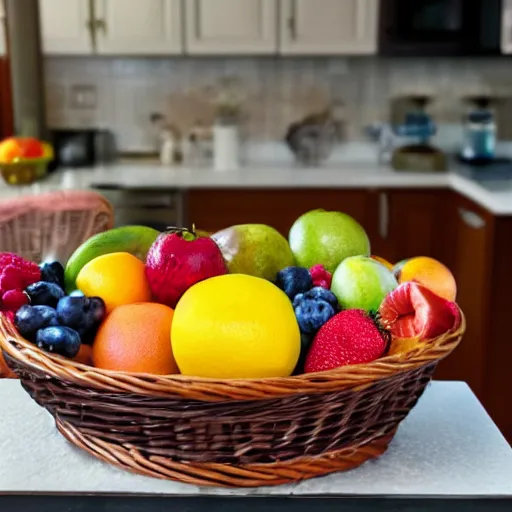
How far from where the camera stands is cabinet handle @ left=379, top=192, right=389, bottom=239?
3.22m

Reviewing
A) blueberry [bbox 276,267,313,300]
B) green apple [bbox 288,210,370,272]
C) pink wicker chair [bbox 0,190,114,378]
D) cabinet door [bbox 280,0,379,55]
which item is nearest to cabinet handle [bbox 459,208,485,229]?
cabinet door [bbox 280,0,379,55]

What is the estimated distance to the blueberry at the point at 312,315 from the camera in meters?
0.83

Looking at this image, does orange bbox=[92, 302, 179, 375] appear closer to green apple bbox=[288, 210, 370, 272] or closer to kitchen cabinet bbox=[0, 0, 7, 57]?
green apple bbox=[288, 210, 370, 272]

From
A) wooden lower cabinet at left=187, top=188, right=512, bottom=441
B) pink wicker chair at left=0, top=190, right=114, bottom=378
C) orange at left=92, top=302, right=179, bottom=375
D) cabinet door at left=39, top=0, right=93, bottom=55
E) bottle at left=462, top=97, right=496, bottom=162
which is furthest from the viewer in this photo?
bottle at left=462, top=97, right=496, bottom=162

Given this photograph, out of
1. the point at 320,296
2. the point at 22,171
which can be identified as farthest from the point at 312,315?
the point at 22,171

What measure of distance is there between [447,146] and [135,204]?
145cm

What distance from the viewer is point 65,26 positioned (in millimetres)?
3357

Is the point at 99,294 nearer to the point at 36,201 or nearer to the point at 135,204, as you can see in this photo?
the point at 36,201

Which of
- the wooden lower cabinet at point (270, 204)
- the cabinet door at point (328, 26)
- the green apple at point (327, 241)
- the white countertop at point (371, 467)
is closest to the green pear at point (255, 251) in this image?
the green apple at point (327, 241)

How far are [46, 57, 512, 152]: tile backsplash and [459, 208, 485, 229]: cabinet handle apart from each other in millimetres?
902

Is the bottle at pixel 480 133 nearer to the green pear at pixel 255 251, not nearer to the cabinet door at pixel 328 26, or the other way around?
the cabinet door at pixel 328 26

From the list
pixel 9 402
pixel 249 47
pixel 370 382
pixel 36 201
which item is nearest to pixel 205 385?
pixel 370 382

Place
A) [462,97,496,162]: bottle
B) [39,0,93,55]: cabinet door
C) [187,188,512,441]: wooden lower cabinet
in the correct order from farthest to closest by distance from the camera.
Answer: [462,97,496,162]: bottle
[39,0,93,55]: cabinet door
[187,188,512,441]: wooden lower cabinet

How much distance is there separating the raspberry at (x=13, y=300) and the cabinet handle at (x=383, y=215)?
8.12ft
